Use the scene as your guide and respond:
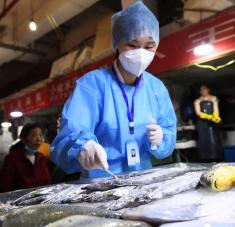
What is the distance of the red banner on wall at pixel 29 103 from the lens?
5.57 meters

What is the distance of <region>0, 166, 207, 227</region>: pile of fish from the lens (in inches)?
22.6

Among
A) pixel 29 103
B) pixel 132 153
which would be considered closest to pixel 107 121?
pixel 132 153

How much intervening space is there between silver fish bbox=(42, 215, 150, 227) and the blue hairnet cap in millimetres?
969

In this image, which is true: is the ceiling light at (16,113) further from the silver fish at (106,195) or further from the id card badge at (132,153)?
the silver fish at (106,195)

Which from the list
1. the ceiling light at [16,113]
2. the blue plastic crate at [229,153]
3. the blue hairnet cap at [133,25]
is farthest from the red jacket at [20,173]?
the ceiling light at [16,113]

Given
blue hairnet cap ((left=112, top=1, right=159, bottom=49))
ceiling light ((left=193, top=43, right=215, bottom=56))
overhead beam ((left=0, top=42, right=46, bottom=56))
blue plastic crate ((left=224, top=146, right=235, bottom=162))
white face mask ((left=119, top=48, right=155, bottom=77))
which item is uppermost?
overhead beam ((left=0, top=42, right=46, bottom=56))

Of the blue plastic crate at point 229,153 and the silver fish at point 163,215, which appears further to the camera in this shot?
the blue plastic crate at point 229,153

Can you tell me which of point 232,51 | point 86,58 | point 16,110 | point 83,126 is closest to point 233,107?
point 232,51

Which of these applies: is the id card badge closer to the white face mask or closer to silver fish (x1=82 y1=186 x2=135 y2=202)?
the white face mask

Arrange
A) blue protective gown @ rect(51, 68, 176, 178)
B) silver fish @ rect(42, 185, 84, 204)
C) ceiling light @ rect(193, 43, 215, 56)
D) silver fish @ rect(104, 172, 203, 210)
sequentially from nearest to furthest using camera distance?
silver fish @ rect(104, 172, 203, 210) → silver fish @ rect(42, 185, 84, 204) → blue protective gown @ rect(51, 68, 176, 178) → ceiling light @ rect(193, 43, 215, 56)

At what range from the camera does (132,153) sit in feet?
4.42

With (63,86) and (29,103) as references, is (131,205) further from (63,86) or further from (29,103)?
(29,103)

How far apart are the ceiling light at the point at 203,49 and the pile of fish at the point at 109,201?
7.45 feet

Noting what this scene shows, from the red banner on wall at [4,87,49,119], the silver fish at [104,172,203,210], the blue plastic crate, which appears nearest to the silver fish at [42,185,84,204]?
the silver fish at [104,172,203,210]
